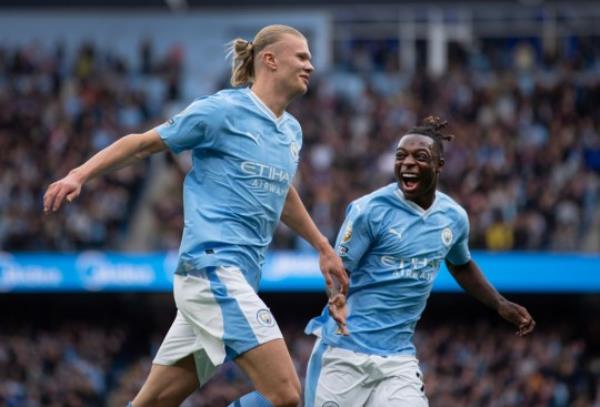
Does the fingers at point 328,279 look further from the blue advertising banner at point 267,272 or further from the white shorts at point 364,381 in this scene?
the blue advertising banner at point 267,272

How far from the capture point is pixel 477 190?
2069 cm

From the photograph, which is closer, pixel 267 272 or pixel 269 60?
pixel 269 60

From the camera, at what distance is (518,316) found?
6.92m

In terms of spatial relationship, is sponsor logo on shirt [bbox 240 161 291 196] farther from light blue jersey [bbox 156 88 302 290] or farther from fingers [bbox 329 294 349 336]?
fingers [bbox 329 294 349 336]

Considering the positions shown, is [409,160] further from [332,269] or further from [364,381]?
[364,381]

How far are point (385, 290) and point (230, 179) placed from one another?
1.23m

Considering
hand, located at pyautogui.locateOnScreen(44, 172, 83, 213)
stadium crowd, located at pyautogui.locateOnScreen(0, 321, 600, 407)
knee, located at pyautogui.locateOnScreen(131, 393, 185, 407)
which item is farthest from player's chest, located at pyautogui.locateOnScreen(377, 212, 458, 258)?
stadium crowd, located at pyautogui.locateOnScreen(0, 321, 600, 407)

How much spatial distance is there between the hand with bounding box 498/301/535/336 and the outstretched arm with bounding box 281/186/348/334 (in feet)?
4.45

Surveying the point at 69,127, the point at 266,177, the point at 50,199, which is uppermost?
the point at 50,199

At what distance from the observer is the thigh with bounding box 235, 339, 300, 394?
562 centimetres

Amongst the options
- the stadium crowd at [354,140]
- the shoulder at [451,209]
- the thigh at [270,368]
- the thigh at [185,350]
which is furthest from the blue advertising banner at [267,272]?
the thigh at [270,368]

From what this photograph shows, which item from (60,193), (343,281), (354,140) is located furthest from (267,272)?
(60,193)

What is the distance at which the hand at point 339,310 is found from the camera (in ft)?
19.3

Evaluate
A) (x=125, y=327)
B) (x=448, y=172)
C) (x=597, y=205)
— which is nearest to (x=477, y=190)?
(x=448, y=172)
